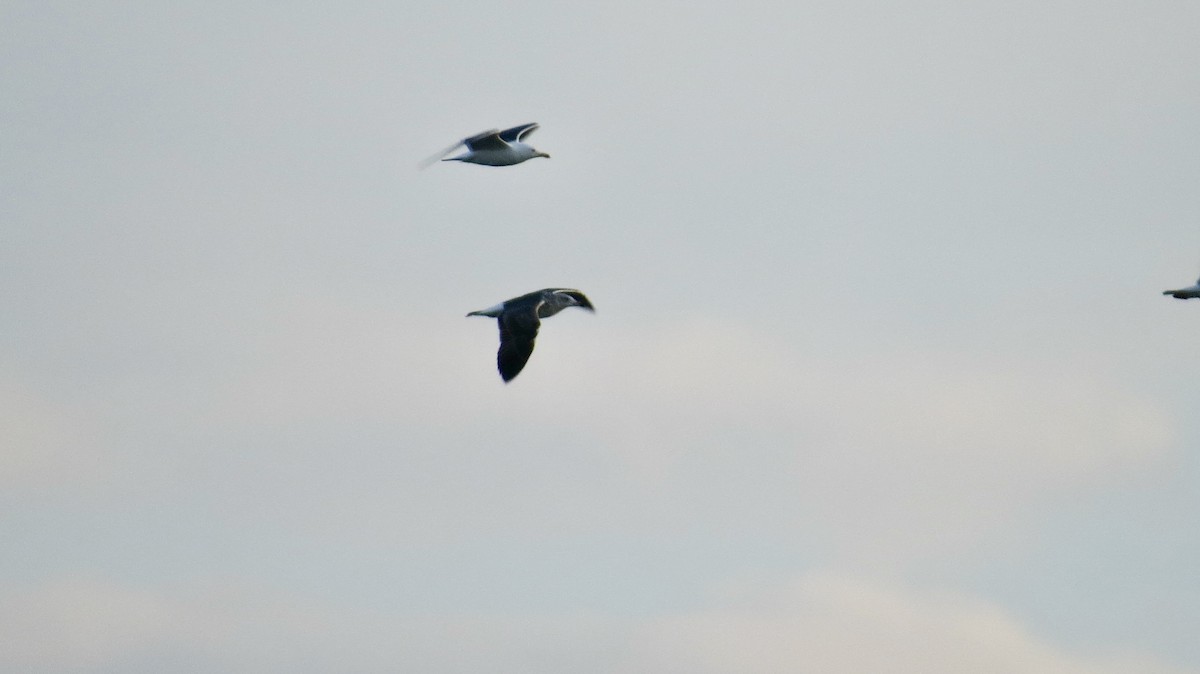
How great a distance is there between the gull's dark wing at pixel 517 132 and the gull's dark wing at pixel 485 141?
2.35 metres

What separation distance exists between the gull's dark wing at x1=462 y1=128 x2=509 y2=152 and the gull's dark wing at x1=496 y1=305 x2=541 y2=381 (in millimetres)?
8050

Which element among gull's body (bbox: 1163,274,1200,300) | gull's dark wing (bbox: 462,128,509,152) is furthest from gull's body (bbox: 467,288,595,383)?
gull's body (bbox: 1163,274,1200,300)

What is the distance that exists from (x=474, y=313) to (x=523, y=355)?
6.10ft

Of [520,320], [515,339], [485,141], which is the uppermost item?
[485,141]

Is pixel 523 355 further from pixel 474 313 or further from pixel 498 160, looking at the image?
pixel 498 160

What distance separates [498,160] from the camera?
59719 millimetres

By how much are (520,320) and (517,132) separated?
12.9 meters

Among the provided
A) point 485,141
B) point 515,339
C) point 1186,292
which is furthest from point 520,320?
point 1186,292

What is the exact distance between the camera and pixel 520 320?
51938 mm

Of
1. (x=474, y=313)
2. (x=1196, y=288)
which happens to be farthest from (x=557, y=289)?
(x=1196, y=288)

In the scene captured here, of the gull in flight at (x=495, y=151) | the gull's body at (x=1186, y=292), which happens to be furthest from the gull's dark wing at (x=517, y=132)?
the gull's body at (x=1186, y=292)

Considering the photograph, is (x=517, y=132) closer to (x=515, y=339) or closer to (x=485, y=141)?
(x=485, y=141)

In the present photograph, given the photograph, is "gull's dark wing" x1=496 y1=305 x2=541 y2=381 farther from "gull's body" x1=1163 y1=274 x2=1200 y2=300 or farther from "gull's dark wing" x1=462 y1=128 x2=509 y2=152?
"gull's body" x1=1163 y1=274 x2=1200 y2=300

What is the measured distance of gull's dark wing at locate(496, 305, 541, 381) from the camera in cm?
5091
